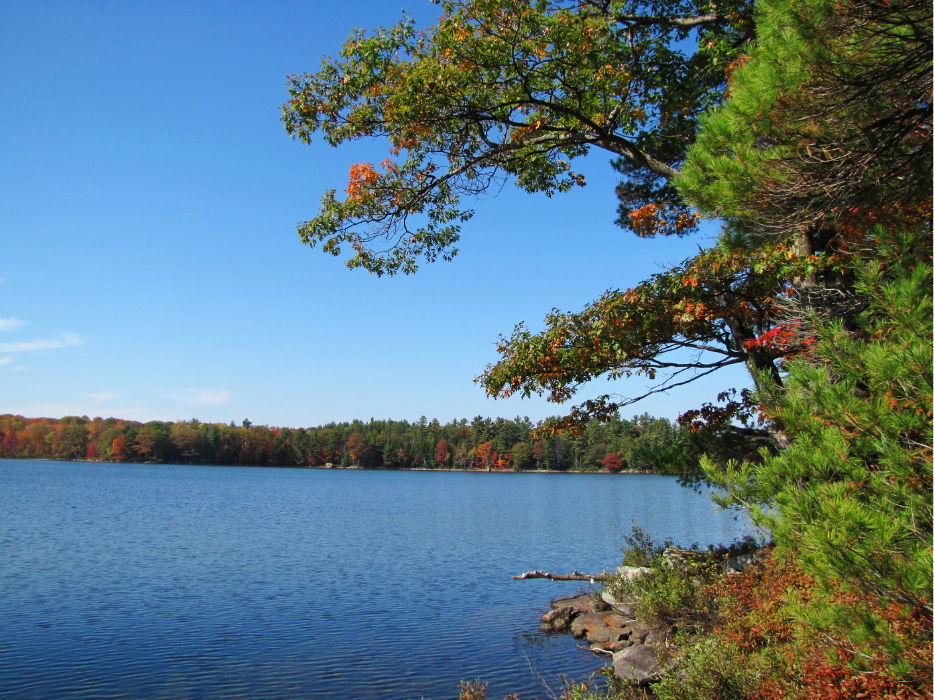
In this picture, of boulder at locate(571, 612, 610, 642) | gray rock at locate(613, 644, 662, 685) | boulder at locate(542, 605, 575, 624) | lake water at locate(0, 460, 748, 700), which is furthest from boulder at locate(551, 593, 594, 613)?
gray rock at locate(613, 644, 662, 685)

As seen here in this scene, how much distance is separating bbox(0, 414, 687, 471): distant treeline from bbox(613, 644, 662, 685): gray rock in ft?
378

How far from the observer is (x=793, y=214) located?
652cm

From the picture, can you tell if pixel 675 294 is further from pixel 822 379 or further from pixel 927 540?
pixel 927 540

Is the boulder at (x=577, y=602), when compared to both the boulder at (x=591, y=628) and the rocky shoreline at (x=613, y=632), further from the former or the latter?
the boulder at (x=591, y=628)

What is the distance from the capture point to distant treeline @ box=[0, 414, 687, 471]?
132m

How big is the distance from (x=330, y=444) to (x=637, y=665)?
14273cm

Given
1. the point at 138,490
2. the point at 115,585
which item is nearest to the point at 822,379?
the point at 115,585

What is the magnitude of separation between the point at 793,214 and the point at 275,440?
147281 millimetres

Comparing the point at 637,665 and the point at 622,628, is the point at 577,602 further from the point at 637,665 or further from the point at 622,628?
the point at 637,665

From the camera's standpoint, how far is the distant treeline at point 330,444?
132250 millimetres

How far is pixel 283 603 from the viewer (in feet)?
56.1

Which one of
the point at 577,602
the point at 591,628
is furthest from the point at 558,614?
the point at 591,628

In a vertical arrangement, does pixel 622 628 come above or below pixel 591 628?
above

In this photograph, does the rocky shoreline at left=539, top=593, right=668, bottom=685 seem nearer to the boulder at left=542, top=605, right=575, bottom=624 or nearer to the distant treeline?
the boulder at left=542, top=605, right=575, bottom=624
